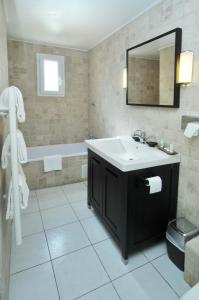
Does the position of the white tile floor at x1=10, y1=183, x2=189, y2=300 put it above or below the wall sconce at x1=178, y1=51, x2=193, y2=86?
below

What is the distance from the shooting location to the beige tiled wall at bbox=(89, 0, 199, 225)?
1626 mm

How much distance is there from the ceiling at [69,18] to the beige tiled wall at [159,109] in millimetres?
147

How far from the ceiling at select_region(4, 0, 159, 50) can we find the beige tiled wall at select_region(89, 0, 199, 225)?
0.48 ft

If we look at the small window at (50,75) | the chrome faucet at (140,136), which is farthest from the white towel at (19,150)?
the small window at (50,75)

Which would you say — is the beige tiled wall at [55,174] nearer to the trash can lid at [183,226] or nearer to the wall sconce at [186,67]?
the trash can lid at [183,226]

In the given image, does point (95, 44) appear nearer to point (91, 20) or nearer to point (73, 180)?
point (91, 20)

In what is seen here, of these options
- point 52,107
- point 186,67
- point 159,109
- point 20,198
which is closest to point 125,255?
point 20,198

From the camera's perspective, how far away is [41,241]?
1.92 m

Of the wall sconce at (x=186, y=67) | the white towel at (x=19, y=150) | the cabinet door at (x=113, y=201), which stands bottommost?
the cabinet door at (x=113, y=201)

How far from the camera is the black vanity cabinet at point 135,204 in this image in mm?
1569

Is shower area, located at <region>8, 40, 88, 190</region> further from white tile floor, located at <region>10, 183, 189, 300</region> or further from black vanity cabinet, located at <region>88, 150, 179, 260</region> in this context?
black vanity cabinet, located at <region>88, 150, 179, 260</region>

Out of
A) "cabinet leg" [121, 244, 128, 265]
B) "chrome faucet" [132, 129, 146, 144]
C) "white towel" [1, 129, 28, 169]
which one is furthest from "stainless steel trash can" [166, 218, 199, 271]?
"white towel" [1, 129, 28, 169]

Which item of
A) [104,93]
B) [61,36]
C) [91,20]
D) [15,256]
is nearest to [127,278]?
[15,256]

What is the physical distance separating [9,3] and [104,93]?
1.68 meters
